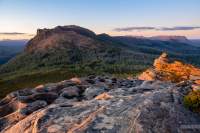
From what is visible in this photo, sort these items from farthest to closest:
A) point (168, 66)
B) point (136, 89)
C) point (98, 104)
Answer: point (168, 66), point (136, 89), point (98, 104)

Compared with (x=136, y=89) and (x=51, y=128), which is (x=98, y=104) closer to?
(x=51, y=128)

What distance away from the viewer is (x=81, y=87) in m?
30.2

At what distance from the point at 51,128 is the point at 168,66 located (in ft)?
155

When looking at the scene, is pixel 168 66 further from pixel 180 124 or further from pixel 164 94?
pixel 180 124

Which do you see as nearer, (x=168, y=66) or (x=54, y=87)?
(x=54, y=87)

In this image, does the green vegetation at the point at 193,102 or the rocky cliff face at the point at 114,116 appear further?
the green vegetation at the point at 193,102

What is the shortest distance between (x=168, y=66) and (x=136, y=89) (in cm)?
3728

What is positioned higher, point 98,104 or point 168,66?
point 98,104

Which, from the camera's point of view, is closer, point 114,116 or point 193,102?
point 114,116

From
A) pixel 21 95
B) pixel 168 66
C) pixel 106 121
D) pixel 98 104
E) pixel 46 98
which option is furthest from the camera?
pixel 168 66

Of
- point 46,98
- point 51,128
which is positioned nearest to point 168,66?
point 46,98

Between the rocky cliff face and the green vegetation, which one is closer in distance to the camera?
the rocky cliff face

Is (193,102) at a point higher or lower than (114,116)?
higher

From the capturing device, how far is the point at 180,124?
56.0 feet
